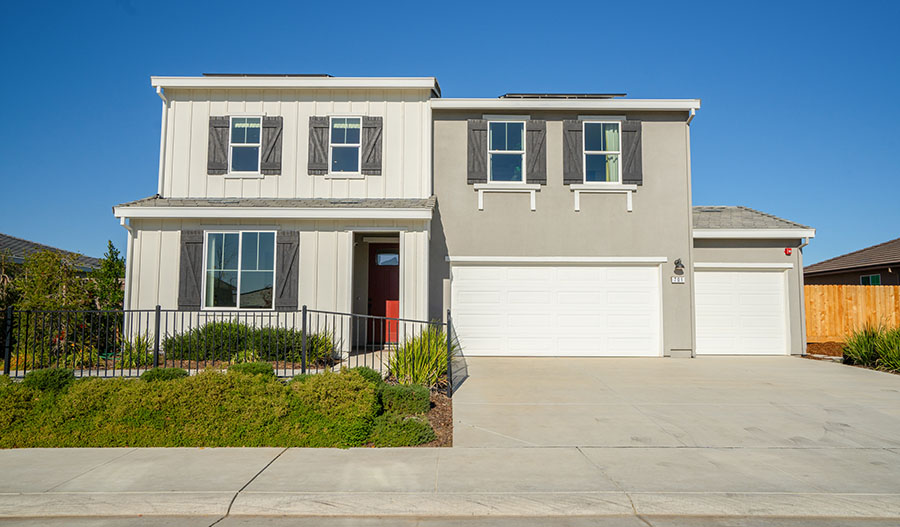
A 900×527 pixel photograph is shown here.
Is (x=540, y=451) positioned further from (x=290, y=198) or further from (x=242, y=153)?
(x=242, y=153)

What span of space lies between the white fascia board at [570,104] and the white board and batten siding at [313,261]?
3368mm

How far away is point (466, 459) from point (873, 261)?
22.7m

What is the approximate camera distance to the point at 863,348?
12.1 m

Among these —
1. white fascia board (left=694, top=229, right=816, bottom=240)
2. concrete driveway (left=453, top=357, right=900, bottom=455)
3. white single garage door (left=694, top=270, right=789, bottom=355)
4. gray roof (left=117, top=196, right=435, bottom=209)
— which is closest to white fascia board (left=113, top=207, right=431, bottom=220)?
gray roof (left=117, top=196, right=435, bottom=209)

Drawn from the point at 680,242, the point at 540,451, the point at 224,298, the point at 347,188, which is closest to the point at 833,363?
the point at 680,242

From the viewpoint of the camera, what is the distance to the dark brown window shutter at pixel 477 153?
13.2 metres

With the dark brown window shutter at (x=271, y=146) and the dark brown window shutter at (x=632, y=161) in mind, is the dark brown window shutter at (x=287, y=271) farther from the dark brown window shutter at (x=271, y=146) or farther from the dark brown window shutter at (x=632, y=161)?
the dark brown window shutter at (x=632, y=161)

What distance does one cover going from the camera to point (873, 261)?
2145 cm

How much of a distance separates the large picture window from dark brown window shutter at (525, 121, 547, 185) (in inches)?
238

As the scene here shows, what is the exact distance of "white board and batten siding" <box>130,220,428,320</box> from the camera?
11680mm

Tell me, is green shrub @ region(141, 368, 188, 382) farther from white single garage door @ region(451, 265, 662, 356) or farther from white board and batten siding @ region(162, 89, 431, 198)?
white single garage door @ region(451, 265, 662, 356)

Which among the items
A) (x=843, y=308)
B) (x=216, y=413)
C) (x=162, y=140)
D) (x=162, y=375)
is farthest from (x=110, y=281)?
(x=843, y=308)

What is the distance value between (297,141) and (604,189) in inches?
286

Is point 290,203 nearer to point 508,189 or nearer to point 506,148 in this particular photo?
point 508,189
